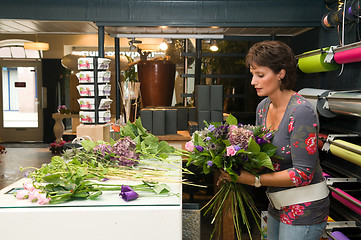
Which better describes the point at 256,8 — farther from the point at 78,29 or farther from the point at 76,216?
the point at 76,216

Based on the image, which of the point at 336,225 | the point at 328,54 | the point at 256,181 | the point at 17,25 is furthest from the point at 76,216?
the point at 17,25

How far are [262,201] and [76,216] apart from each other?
3.82m

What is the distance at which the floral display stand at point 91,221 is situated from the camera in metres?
1.49

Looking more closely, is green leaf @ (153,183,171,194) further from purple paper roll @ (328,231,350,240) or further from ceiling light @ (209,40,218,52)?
ceiling light @ (209,40,218,52)

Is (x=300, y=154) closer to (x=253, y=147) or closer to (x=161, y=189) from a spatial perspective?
(x=253, y=147)

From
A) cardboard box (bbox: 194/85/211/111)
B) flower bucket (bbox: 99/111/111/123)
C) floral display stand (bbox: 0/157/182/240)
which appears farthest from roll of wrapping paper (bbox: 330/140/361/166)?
flower bucket (bbox: 99/111/111/123)

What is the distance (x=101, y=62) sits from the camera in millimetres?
4359

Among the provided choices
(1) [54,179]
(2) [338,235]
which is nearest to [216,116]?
(2) [338,235]

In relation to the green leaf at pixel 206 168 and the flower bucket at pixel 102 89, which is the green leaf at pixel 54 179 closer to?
the green leaf at pixel 206 168

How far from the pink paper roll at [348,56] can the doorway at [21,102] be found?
903cm

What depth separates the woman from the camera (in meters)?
1.76

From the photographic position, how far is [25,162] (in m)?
8.33

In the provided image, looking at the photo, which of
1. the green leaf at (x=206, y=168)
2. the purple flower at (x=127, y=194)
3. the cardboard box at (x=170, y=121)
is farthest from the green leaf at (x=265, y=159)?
the cardboard box at (x=170, y=121)

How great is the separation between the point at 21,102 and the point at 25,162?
3.56 m
